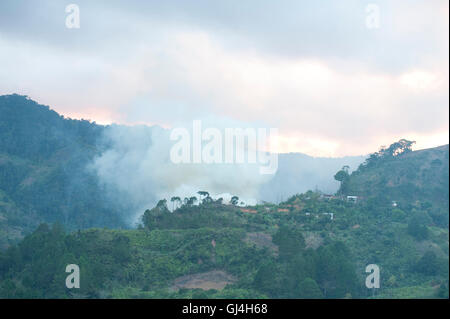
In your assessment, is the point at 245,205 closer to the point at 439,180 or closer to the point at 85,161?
the point at 439,180

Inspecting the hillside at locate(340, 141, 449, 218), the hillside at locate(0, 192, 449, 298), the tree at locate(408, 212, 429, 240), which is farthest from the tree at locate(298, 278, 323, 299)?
the hillside at locate(340, 141, 449, 218)

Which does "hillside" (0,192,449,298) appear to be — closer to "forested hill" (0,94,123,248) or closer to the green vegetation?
the green vegetation

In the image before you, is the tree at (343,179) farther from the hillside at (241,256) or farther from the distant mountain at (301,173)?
the distant mountain at (301,173)

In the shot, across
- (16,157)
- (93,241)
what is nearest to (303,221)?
(93,241)

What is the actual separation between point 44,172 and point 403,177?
44.4 m

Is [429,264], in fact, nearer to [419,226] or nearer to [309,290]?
[419,226]

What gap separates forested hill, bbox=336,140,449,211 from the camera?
49.4m

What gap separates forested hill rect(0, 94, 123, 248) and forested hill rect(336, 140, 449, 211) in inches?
1160

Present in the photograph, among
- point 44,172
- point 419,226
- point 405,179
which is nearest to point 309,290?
point 419,226

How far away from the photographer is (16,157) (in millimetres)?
76812

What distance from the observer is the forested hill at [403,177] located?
49.4 m

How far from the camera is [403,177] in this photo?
52.7 meters

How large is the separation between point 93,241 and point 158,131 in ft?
98.5

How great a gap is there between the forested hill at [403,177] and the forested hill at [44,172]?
29476mm
